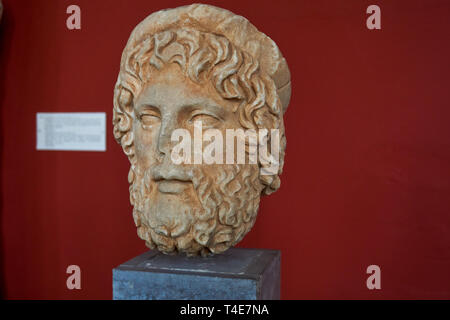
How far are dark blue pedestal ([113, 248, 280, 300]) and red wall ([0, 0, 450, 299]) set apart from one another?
825mm

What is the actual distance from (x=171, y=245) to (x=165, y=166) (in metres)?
0.37

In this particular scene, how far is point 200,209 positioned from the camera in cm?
215

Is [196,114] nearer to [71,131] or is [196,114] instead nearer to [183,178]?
[183,178]

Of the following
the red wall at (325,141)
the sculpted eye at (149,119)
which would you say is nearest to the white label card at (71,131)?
the red wall at (325,141)

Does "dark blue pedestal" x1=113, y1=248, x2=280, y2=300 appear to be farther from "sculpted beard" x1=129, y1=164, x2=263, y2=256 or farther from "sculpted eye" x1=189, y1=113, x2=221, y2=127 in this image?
"sculpted eye" x1=189, y1=113, x2=221, y2=127

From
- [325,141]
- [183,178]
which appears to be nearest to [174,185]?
[183,178]

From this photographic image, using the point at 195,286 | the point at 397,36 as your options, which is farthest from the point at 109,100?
the point at 397,36

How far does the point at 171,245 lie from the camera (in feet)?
7.20

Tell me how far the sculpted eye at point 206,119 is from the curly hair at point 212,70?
113 millimetres

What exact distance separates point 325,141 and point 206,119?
1.20 meters

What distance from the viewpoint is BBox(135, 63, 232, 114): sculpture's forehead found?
2.11m

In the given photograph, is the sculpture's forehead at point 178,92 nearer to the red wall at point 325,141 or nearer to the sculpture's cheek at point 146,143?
the sculpture's cheek at point 146,143

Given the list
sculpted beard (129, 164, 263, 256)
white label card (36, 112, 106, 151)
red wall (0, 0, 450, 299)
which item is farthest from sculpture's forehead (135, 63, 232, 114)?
white label card (36, 112, 106, 151)

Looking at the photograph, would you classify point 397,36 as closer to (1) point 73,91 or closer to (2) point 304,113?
(2) point 304,113
